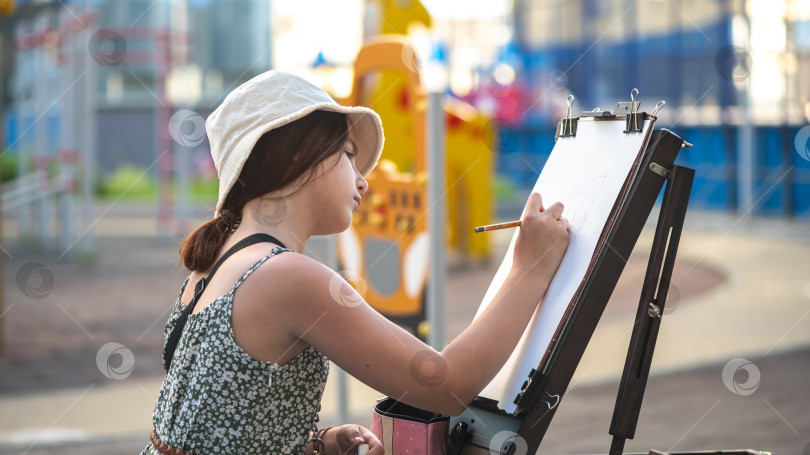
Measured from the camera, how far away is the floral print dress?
166 centimetres

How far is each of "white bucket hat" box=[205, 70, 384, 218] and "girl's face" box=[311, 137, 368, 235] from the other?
101 millimetres

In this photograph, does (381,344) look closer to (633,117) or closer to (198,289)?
(198,289)

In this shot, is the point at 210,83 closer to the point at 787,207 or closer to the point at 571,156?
the point at 787,207

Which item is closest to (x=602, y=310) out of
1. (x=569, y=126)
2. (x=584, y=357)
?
(x=569, y=126)

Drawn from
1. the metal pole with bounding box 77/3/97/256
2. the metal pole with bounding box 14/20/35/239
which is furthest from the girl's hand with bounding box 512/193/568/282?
the metal pole with bounding box 14/20/35/239

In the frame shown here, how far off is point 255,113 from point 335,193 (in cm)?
22

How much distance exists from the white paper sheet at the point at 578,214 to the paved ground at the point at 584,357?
41.3 inches

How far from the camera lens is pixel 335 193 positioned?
1.78m

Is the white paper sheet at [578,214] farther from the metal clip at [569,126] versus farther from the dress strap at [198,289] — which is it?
the dress strap at [198,289]

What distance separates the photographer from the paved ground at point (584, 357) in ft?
14.7

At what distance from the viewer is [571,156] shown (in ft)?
6.66

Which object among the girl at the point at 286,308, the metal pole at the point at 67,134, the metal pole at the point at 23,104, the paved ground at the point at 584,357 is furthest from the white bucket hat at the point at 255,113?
the metal pole at the point at 23,104

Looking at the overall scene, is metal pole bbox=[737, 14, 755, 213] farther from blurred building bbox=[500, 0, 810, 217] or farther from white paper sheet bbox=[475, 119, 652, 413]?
white paper sheet bbox=[475, 119, 652, 413]

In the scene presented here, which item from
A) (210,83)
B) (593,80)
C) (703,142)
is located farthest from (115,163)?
(703,142)
